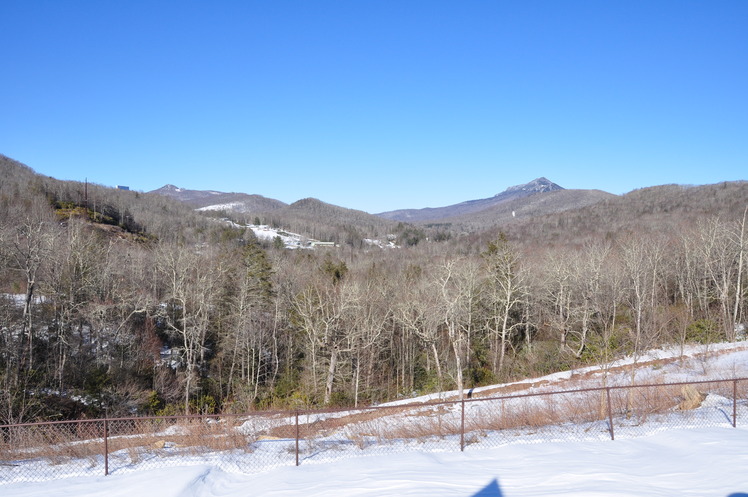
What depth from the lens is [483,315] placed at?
38.6 metres

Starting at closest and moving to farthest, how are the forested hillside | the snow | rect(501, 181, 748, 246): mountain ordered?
the snow
the forested hillside
rect(501, 181, 748, 246): mountain

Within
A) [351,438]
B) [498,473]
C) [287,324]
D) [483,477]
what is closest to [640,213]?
[287,324]

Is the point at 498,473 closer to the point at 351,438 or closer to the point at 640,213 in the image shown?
the point at 351,438

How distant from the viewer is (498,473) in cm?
866

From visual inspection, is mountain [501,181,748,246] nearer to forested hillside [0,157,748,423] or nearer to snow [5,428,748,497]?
forested hillside [0,157,748,423]

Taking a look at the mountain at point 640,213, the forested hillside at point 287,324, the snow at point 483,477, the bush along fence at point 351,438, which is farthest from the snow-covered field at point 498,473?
the mountain at point 640,213

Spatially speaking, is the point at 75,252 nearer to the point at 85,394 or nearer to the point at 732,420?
the point at 85,394

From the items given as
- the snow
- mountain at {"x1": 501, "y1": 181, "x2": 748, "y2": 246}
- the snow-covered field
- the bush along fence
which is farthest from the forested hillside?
mountain at {"x1": 501, "y1": 181, "x2": 748, "y2": 246}

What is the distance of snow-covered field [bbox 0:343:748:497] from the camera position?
311 inches

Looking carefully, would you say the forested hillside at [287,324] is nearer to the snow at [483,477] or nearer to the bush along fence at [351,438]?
the bush along fence at [351,438]

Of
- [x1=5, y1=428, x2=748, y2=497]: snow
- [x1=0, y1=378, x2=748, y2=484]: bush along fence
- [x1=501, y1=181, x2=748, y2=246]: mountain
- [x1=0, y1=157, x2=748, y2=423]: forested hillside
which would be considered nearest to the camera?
[x1=5, y1=428, x2=748, y2=497]: snow

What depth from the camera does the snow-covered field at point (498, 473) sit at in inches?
311

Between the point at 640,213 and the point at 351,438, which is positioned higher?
the point at 640,213

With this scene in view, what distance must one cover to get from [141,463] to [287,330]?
28.9 m
